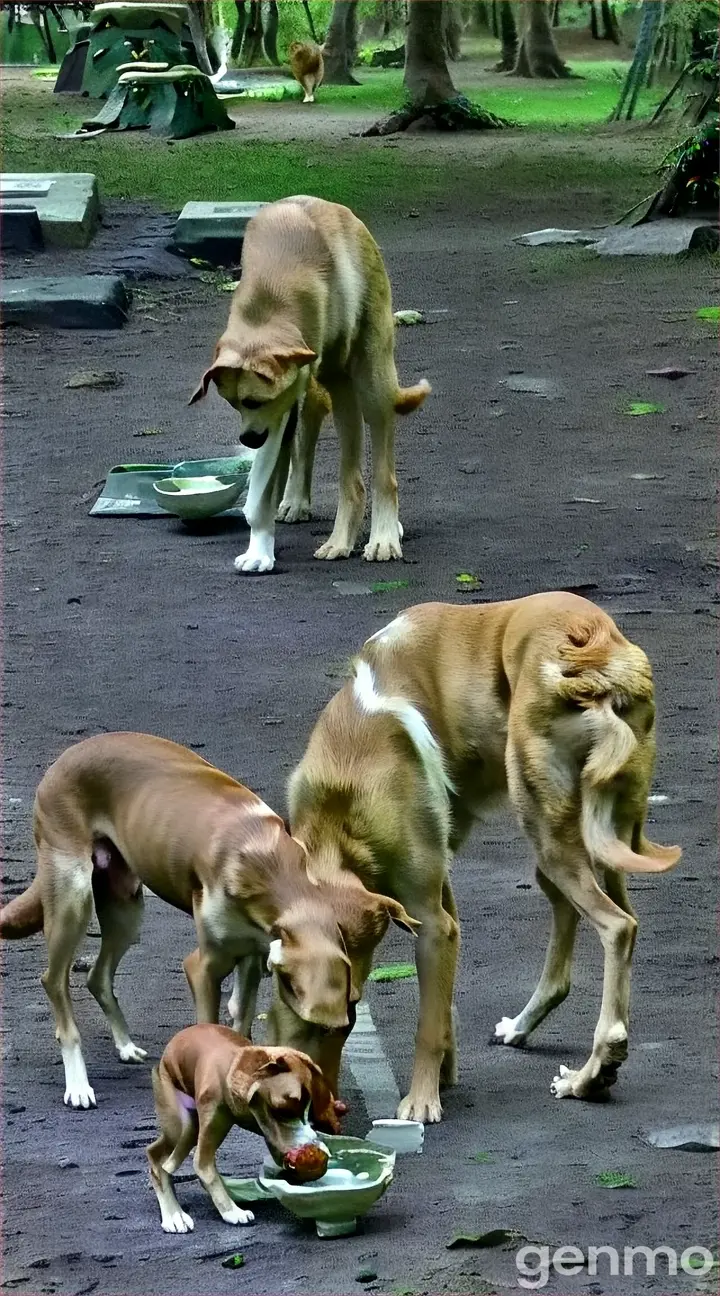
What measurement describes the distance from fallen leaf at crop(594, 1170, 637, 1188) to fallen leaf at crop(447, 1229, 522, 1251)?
1.16 ft

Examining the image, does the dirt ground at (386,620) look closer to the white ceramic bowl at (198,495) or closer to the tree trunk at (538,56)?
the white ceramic bowl at (198,495)

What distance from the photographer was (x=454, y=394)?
547 inches

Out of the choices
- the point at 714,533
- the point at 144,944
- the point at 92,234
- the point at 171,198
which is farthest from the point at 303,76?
the point at 144,944

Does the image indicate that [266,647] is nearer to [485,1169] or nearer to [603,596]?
[603,596]

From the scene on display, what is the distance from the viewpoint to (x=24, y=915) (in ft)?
17.7

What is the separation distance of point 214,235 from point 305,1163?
1543cm

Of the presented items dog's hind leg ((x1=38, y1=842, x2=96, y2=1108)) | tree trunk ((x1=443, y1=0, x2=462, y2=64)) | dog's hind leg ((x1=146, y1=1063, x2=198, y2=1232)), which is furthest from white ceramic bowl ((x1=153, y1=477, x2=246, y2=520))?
tree trunk ((x1=443, y1=0, x2=462, y2=64))

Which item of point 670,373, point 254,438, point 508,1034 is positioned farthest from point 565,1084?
point 670,373

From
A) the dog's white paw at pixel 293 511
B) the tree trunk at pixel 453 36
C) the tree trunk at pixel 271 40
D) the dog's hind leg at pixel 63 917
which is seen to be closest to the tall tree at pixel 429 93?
the tree trunk at pixel 271 40

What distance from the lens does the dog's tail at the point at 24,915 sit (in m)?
5.36

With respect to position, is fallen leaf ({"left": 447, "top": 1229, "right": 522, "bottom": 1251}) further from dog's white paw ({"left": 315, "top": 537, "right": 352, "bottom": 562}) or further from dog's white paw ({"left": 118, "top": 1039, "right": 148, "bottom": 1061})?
dog's white paw ({"left": 315, "top": 537, "right": 352, "bottom": 562})

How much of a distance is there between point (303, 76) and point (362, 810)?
3222cm

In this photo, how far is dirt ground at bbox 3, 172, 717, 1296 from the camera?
421 cm

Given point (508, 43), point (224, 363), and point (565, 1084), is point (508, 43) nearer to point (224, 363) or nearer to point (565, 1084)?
point (224, 363)
